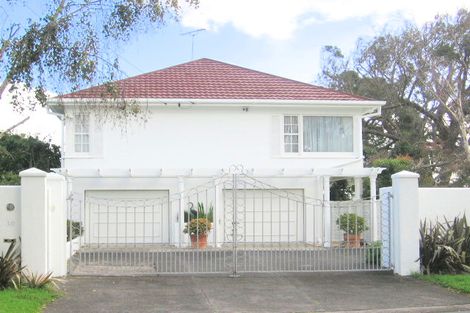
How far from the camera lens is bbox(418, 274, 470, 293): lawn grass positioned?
11.0 metres

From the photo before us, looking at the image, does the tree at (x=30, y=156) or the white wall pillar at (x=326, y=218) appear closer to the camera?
the white wall pillar at (x=326, y=218)

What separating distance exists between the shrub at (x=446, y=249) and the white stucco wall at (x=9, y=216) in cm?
820

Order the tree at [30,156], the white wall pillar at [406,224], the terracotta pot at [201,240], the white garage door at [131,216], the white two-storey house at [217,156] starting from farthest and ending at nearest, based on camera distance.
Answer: the tree at [30,156] < the white garage door at [131,216] < the white two-storey house at [217,156] < the terracotta pot at [201,240] < the white wall pillar at [406,224]

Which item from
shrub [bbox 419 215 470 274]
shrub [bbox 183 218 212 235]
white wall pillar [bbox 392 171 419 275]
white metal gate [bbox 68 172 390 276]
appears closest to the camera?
shrub [bbox 419 215 470 274]

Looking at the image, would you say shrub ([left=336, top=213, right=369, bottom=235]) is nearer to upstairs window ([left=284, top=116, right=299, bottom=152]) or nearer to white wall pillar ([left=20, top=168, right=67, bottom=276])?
upstairs window ([left=284, top=116, right=299, bottom=152])

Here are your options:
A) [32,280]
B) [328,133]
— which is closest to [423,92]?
[328,133]

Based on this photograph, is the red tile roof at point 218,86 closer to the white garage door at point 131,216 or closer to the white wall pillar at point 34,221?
the white garage door at point 131,216

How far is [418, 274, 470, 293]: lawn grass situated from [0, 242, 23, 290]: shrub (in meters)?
7.86

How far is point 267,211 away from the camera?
67.5 feet

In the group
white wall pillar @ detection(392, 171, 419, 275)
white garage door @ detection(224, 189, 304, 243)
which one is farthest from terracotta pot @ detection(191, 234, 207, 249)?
white wall pillar @ detection(392, 171, 419, 275)

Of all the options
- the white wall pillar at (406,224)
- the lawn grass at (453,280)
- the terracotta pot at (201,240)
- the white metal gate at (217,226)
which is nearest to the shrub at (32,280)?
the white metal gate at (217,226)

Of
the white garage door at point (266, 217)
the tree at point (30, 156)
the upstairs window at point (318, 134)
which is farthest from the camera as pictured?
the tree at point (30, 156)

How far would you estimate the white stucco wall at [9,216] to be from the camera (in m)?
11.2

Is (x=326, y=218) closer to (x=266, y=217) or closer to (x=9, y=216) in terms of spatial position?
(x=266, y=217)
